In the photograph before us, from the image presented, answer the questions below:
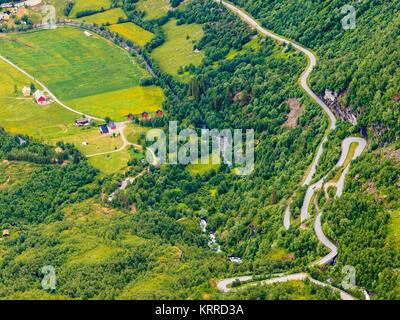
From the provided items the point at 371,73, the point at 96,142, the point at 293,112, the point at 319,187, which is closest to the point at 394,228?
the point at 319,187

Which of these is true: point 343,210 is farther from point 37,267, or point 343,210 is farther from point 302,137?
point 37,267

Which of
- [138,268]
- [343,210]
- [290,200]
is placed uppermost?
[343,210]

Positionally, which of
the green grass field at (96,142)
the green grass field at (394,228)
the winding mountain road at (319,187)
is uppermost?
the green grass field at (394,228)

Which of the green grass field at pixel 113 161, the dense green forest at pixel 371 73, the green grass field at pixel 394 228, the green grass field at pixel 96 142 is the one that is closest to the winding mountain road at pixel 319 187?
the dense green forest at pixel 371 73

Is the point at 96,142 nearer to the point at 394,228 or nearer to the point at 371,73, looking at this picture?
the point at 371,73

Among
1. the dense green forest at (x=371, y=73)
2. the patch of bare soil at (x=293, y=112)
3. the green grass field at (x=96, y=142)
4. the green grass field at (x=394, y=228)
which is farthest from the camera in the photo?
the green grass field at (x=96, y=142)

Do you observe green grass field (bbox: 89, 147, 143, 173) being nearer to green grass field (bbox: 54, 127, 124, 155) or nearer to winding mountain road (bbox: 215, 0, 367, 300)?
green grass field (bbox: 54, 127, 124, 155)

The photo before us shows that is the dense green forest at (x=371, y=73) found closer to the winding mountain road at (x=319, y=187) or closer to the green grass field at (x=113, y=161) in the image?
the winding mountain road at (x=319, y=187)

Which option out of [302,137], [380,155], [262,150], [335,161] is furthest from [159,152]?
[380,155]

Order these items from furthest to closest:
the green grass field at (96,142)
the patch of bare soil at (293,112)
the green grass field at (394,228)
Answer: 1. the green grass field at (96,142)
2. the patch of bare soil at (293,112)
3. the green grass field at (394,228)
